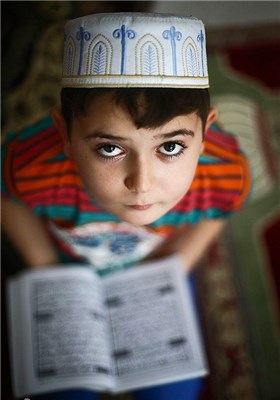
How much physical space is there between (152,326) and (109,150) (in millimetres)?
463

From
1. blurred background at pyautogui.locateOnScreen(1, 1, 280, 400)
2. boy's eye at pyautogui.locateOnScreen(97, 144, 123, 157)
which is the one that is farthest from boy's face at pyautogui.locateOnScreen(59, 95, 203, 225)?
blurred background at pyautogui.locateOnScreen(1, 1, 280, 400)

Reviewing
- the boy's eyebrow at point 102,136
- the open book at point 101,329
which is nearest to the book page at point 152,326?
the open book at point 101,329

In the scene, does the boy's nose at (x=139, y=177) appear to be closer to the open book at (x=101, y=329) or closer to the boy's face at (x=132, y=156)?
the boy's face at (x=132, y=156)

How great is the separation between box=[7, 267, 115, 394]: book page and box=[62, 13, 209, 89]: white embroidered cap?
18.7 inches

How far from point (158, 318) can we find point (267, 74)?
738 millimetres

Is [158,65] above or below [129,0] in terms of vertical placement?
below

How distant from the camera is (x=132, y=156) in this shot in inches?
21.9

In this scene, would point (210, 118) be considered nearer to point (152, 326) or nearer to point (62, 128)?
point (62, 128)

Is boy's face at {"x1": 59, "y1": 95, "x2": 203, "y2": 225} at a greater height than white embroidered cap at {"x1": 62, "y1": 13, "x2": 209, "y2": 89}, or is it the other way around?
white embroidered cap at {"x1": 62, "y1": 13, "x2": 209, "y2": 89}

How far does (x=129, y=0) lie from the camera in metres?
0.83

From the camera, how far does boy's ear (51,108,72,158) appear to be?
2.02ft

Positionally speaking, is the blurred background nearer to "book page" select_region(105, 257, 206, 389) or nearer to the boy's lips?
"book page" select_region(105, 257, 206, 389)

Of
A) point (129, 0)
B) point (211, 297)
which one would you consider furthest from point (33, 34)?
point (211, 297)

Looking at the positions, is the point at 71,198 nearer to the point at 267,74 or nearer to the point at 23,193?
the point at 23,193
